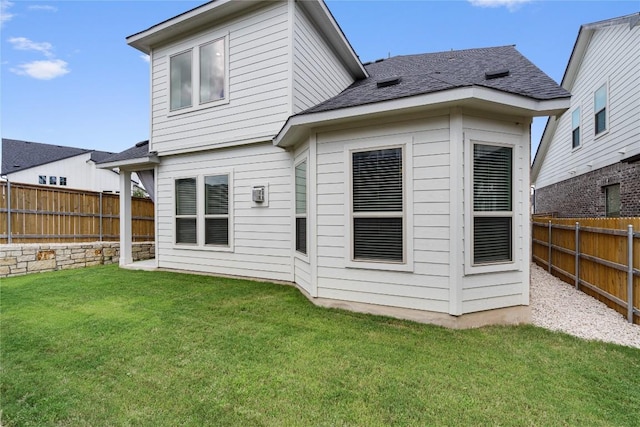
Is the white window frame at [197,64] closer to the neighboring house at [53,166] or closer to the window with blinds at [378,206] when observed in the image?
the window with blinds at [378,206]

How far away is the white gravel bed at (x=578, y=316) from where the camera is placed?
3.65m

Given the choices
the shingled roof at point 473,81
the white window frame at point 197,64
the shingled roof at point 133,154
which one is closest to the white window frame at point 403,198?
the shingled roof at point 473,81

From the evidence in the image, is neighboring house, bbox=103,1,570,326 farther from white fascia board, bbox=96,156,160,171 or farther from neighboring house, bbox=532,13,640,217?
neighboring house, bbox=532,13,640,217

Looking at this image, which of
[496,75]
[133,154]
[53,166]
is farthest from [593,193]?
[53,166]

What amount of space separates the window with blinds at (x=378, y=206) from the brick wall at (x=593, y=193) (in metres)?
7.02

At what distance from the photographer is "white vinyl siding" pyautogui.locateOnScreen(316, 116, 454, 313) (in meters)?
3.77

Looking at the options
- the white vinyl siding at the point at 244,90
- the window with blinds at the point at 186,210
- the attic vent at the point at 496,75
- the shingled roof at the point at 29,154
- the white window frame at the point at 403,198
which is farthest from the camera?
the shingled roof at the point at 29,154

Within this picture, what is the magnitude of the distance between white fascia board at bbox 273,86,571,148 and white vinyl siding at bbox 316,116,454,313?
24cm

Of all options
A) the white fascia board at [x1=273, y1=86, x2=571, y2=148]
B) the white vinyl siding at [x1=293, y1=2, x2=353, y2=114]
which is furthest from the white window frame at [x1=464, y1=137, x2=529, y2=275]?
the white vinyl siding at [x1=293, y1=2, x2=353, y2=114]

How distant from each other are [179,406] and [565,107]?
200 inches

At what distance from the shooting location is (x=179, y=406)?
7.24ft

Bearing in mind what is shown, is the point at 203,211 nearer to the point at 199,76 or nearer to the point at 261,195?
the point at 261,195

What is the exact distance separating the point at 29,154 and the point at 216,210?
24978 millimetres

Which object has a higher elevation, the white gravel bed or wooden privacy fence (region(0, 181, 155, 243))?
wooden privacy fence (region(0, 181, 155, 243))
